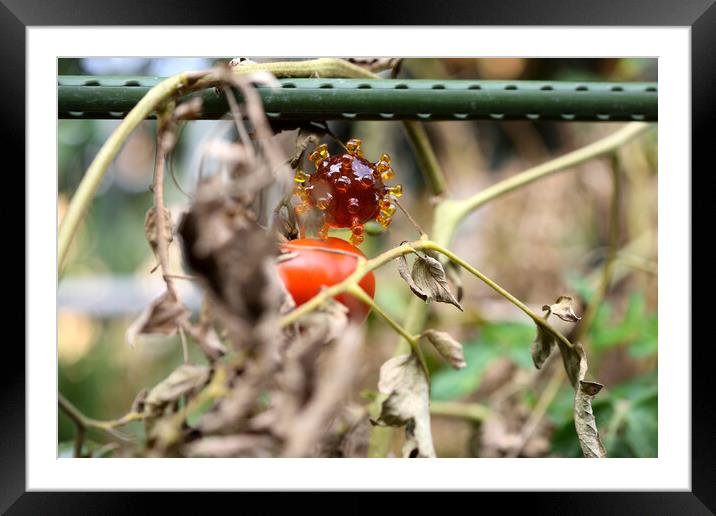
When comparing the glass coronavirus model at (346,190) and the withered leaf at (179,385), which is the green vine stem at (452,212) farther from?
the withered leaf at (179,385)

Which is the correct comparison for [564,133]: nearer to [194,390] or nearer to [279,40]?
[279,40]

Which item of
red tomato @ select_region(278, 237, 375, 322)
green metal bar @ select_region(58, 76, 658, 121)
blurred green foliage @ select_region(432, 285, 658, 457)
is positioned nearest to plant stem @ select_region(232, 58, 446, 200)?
green metal bar @ select_region(58, 76, 658, 121)

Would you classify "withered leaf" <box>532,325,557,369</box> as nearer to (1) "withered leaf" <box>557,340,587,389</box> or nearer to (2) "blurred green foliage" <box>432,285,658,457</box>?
(1) "withered leaf" <box>557,340,587,389</box>

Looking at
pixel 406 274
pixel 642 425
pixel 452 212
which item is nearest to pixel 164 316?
pixel 406 274

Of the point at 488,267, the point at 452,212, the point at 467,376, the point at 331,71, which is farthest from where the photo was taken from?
the point at 488,267

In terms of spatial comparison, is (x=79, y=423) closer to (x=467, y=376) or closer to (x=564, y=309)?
(x=564, y=309)

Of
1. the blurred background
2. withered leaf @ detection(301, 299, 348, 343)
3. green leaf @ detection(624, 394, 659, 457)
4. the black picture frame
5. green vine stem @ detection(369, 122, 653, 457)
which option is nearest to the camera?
withered leaf @ detection(301, 299, 348, 343)
